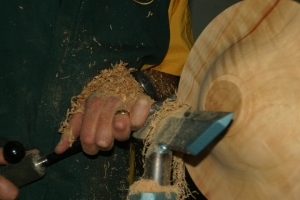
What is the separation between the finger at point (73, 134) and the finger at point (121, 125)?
95 mm

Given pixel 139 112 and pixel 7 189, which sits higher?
pixel 139 112

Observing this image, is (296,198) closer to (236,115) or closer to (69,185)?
(236,115)

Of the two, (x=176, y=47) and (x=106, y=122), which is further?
(x=176, y=47)

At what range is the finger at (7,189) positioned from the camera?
64 centimetres

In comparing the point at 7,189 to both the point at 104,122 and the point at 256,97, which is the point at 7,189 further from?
the point at 256,97

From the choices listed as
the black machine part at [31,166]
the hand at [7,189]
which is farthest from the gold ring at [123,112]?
the hand at [7,189]

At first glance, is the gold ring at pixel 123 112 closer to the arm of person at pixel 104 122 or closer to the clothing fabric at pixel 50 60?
the arm of person at pixel 104 122

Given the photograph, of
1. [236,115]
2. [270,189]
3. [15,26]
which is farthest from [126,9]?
[270,189]

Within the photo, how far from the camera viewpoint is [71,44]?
27.1 inches

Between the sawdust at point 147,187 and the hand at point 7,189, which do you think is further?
the hand at point 7,189

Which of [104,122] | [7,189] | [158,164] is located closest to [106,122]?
[104,122]

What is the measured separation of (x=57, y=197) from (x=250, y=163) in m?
0.43

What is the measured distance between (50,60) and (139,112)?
25 centimetres

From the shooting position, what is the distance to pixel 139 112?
0.58 metres
